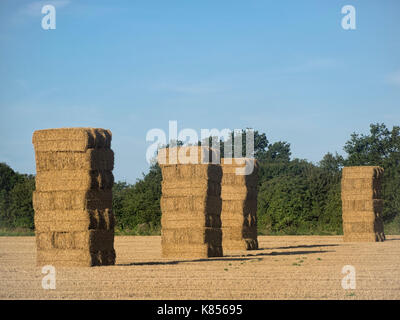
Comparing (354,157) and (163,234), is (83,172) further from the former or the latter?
(354,157)

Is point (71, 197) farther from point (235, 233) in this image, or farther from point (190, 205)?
point (235, 233)

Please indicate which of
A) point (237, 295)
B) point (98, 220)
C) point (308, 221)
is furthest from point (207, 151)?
point (308, 221)

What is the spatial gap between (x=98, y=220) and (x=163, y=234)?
4471 millimetres

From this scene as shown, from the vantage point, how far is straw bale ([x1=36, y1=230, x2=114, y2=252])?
54.3ft

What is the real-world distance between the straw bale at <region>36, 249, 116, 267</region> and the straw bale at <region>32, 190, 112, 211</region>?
101cm

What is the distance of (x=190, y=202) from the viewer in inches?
821

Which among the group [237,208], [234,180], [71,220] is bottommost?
[71,220]

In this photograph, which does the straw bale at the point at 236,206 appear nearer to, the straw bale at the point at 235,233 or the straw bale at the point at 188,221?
the straw bale at the point at 235,233

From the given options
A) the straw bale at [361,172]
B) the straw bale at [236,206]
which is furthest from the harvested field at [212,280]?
the straw bale at [361,172]

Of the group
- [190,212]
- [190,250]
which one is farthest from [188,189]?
[190,250]

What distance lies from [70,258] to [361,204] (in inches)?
688

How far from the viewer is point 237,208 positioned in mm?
25797

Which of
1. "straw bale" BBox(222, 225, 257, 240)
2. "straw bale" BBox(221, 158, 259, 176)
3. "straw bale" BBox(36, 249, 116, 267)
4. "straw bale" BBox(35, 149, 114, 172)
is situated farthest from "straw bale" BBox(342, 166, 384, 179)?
"straw bale" BBox(36, 249, 116, 267)

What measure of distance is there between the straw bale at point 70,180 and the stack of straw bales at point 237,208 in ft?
30.3
